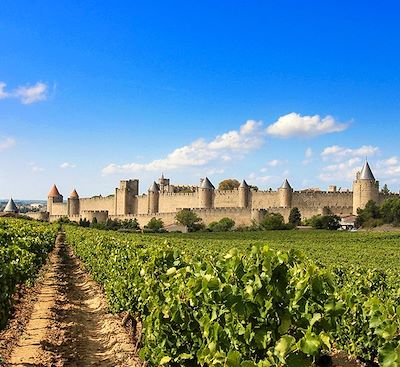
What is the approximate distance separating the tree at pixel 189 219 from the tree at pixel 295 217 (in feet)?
33.1

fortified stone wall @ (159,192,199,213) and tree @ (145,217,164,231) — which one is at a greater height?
fortified stone wall @ (159,192,199,213)

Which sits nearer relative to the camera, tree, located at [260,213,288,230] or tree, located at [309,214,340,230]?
tree, located at [309,214,340,230]

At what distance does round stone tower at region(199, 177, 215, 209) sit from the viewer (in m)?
64.9

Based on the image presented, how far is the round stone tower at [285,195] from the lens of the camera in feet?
201

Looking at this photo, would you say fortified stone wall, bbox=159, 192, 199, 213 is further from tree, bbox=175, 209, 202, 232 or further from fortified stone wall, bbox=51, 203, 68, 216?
fortified stone wall, bbox=51, 203, 68, 216

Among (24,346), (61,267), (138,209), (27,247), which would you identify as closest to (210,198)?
(138,209)

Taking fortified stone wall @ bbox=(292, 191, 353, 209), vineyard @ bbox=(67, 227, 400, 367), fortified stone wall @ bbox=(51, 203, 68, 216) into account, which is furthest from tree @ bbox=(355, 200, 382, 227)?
vineyard @ bbox=(67, 227, 400, 367)

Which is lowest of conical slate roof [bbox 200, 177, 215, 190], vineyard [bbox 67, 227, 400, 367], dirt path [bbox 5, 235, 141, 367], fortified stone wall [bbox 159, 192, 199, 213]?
dirt path [bbox 5, 235, 141, 367]

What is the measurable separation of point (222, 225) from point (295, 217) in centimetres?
817

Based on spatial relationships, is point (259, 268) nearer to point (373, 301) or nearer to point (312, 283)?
point (312, 283)

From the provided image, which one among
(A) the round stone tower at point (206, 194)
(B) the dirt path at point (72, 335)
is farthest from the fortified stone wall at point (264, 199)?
(B) the dirt path at point (72, 335)

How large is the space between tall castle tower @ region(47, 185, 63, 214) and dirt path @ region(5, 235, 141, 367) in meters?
76.8

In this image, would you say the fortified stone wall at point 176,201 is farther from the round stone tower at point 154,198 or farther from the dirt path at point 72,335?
the dirt path at point 72,335

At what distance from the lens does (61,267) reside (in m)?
18.6
